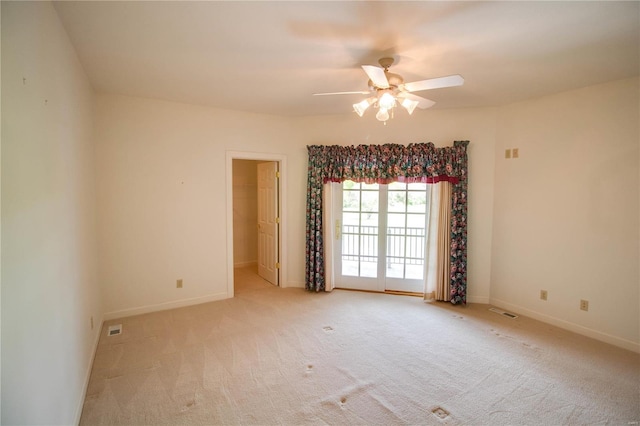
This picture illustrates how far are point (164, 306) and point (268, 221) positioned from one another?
1931mm

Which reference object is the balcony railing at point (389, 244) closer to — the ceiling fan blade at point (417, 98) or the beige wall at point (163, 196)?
the beige wall at point (163, 196)

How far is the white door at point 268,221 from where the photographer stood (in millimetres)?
4660

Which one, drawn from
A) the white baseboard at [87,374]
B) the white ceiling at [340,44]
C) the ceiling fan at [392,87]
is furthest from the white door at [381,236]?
the white baseboard at [87,374]

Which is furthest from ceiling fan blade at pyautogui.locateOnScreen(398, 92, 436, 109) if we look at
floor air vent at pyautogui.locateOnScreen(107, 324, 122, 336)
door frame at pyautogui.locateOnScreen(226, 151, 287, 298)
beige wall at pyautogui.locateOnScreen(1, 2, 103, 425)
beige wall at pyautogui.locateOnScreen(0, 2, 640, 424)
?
floor air vent at pyautogui.locateOnScreen(107, 324, 122, 336)

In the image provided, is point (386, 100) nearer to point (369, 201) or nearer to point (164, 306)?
point (369, 201)

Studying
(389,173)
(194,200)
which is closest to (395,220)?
(389,173)

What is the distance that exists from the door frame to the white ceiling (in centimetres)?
105

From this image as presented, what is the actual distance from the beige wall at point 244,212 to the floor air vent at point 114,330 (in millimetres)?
2788

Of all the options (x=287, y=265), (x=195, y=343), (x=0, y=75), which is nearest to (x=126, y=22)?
(x=0, y=75)

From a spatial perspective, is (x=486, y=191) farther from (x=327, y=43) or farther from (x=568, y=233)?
(x=327, y=43)

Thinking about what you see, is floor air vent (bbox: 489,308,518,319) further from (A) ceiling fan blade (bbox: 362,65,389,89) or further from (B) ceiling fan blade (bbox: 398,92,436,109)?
(A) ceiling fan blade (bbox: 362,65,389,89)

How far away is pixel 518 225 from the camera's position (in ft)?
12.4

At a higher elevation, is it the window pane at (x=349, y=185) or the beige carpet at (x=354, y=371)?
the window pane at (x=349, y=185)

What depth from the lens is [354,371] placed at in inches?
99.7
